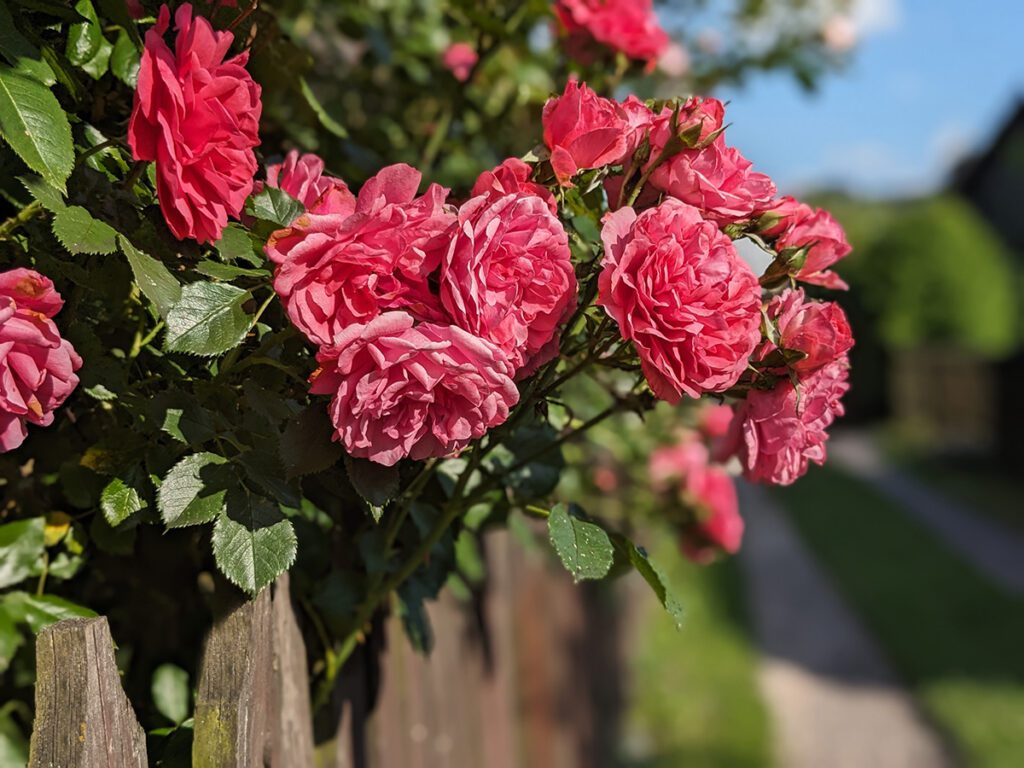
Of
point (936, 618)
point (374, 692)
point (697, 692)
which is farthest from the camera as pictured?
point (936, 618)

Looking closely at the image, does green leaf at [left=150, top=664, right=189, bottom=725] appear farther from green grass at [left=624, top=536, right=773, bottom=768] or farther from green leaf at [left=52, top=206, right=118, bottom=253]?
green grass at [left=624, top=536, right=773, bottom=768]

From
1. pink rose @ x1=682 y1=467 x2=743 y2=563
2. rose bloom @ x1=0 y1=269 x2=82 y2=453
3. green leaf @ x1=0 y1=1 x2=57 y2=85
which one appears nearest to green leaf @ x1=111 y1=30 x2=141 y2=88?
Result: green leaf @ x1=0 y1=1 x2=57 y2=85

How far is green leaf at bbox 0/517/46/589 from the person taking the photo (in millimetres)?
1050

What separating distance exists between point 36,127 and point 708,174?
555 mm

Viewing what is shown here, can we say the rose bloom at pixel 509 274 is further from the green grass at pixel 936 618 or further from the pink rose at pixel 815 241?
the green grass at pixel 936 618

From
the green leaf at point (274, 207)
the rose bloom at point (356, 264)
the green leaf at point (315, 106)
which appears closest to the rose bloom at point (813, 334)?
the rose bloom at point (356, 264)

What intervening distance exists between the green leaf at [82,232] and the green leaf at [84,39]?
186 millimetres

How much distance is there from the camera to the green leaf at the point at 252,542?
0.84 meters

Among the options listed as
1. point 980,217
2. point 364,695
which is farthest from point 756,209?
point 980,217

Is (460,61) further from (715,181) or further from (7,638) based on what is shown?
(7,638)


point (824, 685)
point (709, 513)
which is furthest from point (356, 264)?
point (824, 685)

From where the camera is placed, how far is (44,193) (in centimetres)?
84

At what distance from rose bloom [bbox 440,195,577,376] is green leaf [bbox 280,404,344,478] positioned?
14 centimetres

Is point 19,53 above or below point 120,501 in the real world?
above
